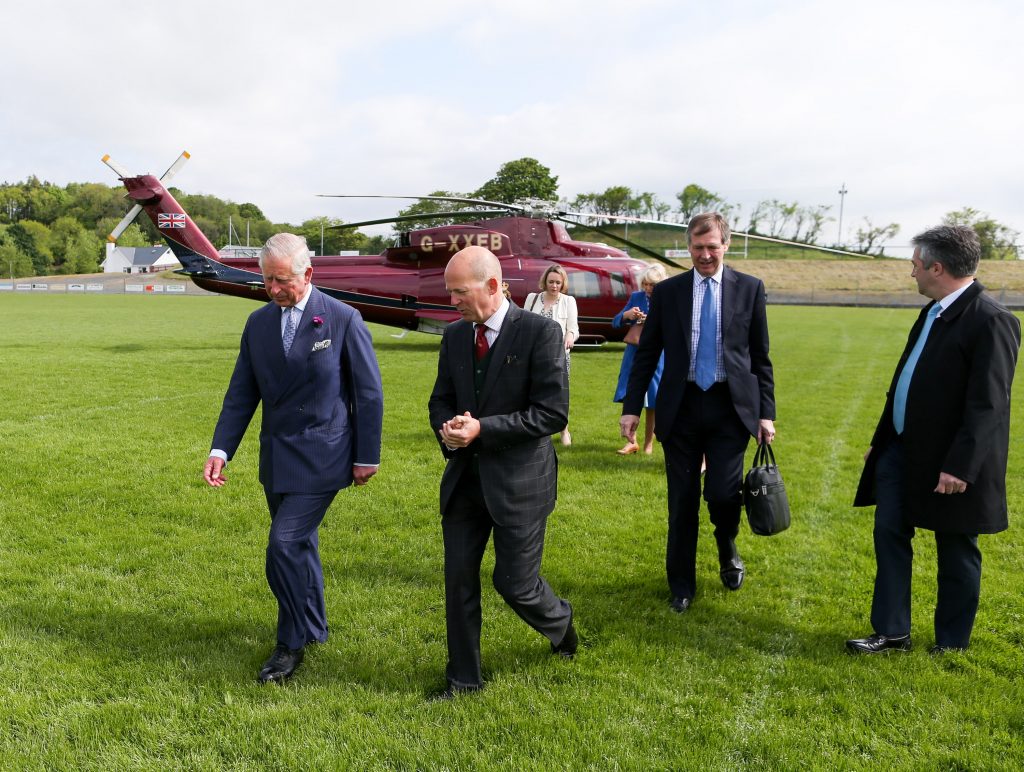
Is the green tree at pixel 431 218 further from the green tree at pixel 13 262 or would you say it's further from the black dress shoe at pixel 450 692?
the green tree at pixel 13 262

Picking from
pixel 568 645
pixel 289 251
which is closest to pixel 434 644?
pixel 568 645

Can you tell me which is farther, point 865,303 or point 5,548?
point 865,303

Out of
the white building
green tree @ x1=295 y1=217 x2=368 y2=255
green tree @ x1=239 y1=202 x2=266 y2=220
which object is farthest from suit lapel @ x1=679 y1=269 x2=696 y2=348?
green tree @ x1=239 y1=202 x2=266 y2=220

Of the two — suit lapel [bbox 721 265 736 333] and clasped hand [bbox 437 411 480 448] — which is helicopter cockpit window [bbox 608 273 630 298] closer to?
suit lapel [bbox 721 265 736 333]

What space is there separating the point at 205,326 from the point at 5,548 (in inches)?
855

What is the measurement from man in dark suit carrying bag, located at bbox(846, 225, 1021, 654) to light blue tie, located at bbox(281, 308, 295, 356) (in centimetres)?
290

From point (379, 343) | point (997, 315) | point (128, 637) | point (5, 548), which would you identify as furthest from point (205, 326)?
point (997, 315)

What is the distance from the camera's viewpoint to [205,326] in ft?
83.0

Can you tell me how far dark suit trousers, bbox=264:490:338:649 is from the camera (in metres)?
3.37

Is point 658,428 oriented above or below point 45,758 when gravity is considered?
above

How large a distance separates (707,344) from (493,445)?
1634 millimetres

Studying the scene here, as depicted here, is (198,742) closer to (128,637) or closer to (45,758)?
(45,758)

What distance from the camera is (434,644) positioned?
3793mm

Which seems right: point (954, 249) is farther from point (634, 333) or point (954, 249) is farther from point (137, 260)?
point (137, 260)
